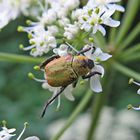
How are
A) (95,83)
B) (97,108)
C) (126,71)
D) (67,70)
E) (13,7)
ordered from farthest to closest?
1. (13,7)
2. (97,108)
3. (126,71)
4. (95,83)
5. (67,70)

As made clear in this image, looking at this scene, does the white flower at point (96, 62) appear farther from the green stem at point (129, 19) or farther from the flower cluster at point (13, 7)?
Answer: the flower cluster at point (13, 7)

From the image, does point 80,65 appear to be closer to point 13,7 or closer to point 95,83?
point 95,83

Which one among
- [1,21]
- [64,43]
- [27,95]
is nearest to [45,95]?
[27,95]

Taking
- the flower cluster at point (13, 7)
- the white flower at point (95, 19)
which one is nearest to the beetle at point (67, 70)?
the white flower at point (95, 19)

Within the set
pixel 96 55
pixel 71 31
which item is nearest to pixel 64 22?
pixel 71 31

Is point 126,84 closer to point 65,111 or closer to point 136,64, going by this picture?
point 136,64


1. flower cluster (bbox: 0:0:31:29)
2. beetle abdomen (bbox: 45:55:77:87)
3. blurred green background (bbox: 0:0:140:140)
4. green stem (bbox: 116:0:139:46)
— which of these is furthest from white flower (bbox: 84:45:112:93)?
blurred green background (bbox: 0:0:140:140)

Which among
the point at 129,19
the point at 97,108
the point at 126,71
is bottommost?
the point at 97,108
